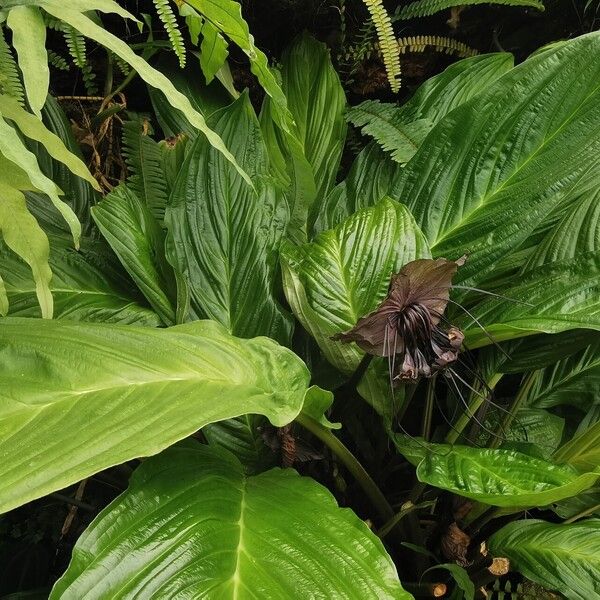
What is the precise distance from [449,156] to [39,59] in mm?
607

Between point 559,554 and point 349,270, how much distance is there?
0.44 metres

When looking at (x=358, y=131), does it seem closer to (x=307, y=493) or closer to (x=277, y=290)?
(x=277, y=290)

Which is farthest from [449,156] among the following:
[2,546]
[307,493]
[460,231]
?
[2,546]

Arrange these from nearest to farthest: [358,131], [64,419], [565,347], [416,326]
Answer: [64,419]
[416,326]
[565,347]
[358,131]

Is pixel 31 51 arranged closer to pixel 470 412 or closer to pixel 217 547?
pixel 217 547

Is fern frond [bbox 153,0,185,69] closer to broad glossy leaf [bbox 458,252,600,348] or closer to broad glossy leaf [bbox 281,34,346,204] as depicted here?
broad glossy leaf [bbox 281,34,346,204]

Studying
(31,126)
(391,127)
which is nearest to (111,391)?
(31,126)

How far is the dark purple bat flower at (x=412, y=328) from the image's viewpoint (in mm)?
679

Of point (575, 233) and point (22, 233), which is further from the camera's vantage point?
point (575, 233)

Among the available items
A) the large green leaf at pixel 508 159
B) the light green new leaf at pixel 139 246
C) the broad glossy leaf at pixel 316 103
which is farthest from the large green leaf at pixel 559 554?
the broad glossy leaf at pixel 316 103

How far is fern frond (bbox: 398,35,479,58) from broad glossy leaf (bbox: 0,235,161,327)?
72cm

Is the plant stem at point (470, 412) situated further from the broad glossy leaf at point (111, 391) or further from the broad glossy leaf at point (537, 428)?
the broad glossy leaf at point (111, 391)

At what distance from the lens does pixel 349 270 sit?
2.80ft

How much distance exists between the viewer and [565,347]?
88 cm
